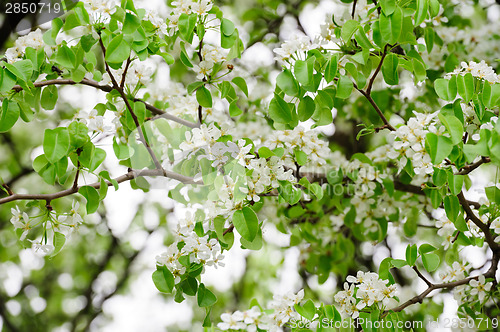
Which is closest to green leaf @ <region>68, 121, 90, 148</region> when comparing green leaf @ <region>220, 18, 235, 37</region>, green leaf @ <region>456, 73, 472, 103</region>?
green leaf @ <region>220, 18, 235, 37</region>

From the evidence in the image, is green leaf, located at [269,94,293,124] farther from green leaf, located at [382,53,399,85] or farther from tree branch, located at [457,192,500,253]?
tree branch, located at [457,192,500,253]

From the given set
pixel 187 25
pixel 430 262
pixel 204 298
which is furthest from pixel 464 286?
pixel 187 25

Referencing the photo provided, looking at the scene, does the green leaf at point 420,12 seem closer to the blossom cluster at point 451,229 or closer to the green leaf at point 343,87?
the green leaf at point 343,87

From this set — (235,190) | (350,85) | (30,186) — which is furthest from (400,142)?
(30,186)

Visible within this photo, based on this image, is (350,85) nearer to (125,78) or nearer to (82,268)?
(125,78)

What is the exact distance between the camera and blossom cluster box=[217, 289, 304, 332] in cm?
105

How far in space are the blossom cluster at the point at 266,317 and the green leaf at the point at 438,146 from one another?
0.41 m

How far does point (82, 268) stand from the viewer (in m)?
3.10

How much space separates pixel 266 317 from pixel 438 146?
51 cm

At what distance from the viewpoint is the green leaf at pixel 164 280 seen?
996 mm

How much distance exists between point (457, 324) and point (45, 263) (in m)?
2.43

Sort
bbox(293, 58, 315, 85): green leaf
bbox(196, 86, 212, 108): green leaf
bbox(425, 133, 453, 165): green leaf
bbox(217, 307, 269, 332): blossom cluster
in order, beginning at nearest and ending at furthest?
bbox(425, 133, 453, 165): green leaf < bbox(293, 58, 315, 85): green leaf < bbox(217, 307, 269, 332): blossom cluster < bbox(196, 86, 212, 108): green leaf

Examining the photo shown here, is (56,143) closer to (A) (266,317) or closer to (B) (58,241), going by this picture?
(B) (58,241)

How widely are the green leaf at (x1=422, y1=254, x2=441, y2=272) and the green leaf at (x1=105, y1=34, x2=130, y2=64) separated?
699 mm
